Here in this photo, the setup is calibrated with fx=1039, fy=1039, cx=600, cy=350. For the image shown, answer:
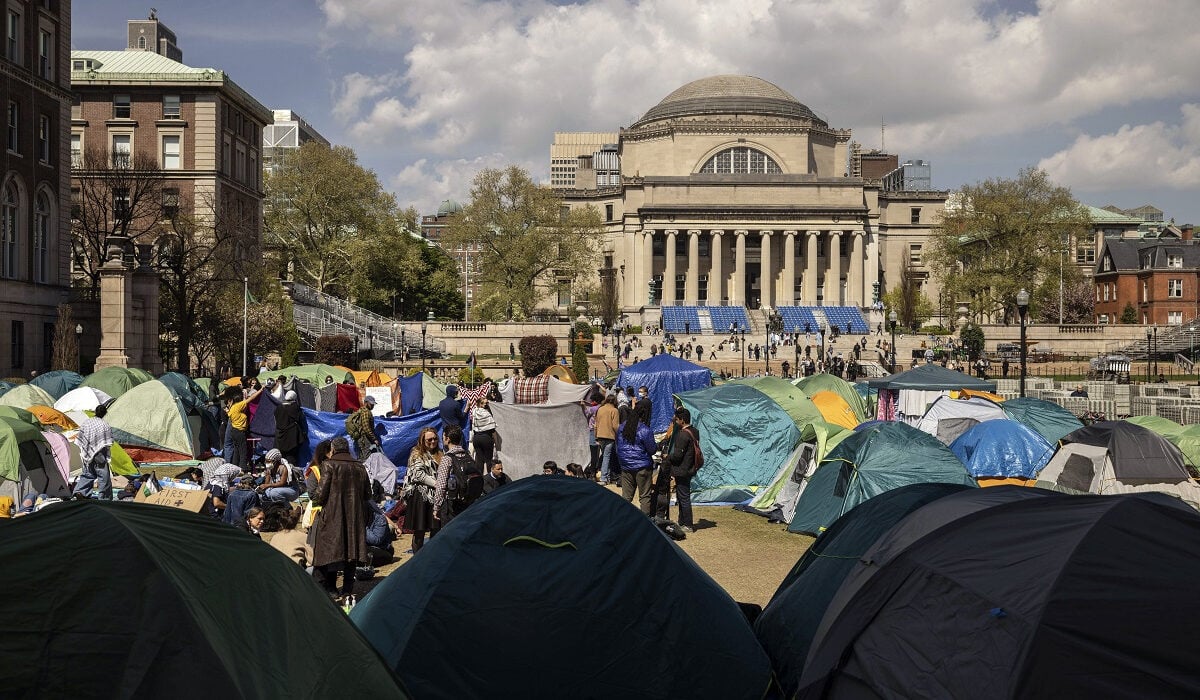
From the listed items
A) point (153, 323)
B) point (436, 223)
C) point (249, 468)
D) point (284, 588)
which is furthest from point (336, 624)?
point (436, 223)

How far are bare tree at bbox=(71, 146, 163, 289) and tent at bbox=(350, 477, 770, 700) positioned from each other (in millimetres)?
43631

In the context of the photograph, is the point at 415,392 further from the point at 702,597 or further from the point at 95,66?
the point at 95,66

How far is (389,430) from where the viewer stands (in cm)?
1852

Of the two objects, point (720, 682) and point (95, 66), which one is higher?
point (95, 66)

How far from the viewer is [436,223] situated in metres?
176

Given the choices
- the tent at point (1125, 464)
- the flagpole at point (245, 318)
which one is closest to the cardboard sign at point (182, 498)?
the tent at point (1125, 464)

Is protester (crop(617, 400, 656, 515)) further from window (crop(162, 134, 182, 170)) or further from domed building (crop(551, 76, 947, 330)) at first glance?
domed building (crop(551, 76, 947, 330))

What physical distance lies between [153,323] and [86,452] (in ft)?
65.0

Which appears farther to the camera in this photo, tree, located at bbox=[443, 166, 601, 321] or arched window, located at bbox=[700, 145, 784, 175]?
arched window, located at bbox=[700, 145, 784, 175]

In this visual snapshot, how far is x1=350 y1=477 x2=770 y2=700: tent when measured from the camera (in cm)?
688

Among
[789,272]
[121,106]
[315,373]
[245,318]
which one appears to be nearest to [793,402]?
[315,373]

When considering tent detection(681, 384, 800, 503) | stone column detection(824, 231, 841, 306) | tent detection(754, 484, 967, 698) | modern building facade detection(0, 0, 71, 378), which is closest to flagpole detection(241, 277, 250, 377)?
modern building facade detection(0, 0, 71, 378)

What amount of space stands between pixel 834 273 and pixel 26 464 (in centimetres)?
8392

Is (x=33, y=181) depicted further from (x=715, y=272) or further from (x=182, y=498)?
(x=715, y=272)
